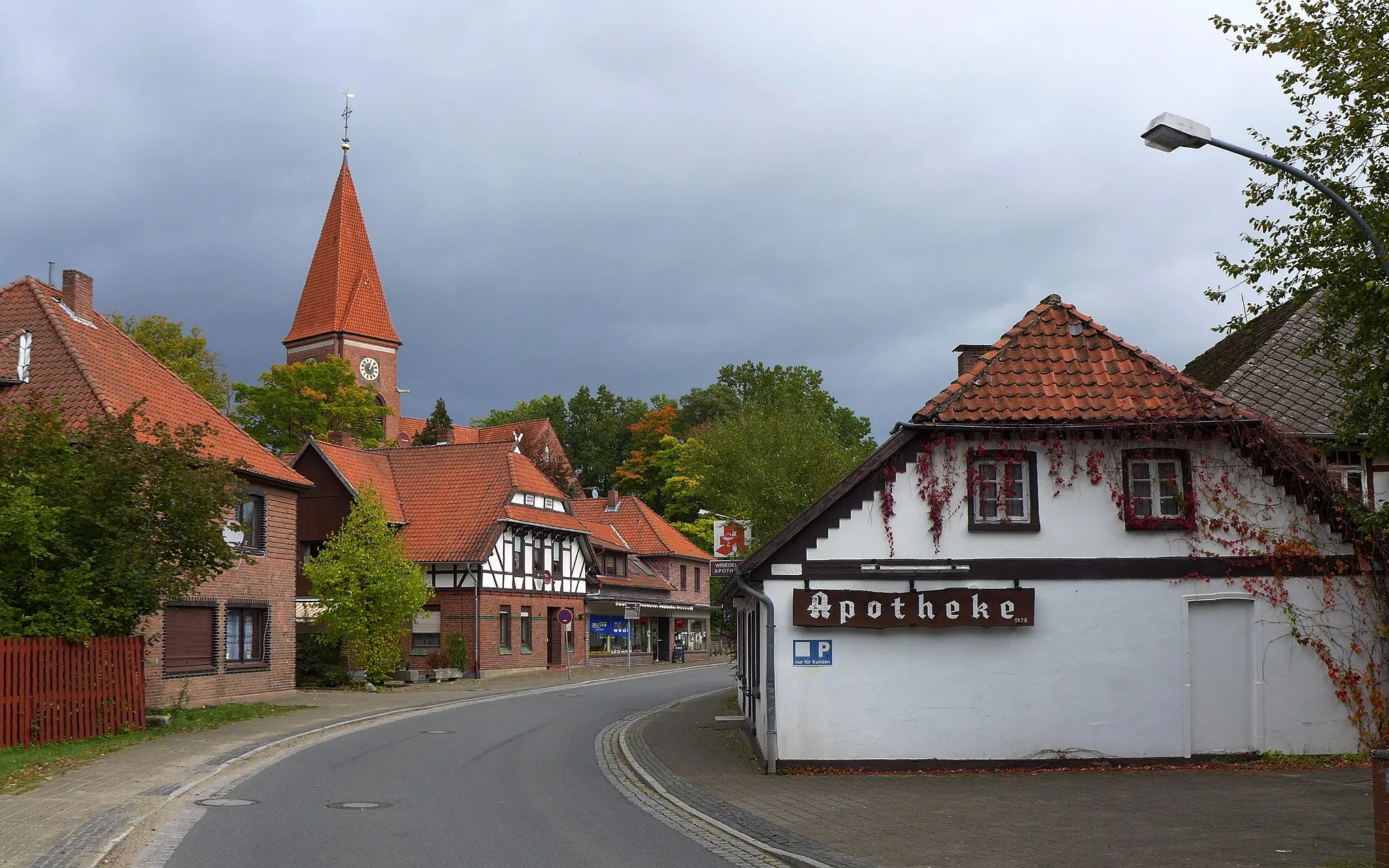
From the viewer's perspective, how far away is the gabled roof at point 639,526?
6475cm

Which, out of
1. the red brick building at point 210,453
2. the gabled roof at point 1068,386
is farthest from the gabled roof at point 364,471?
the gabled roof at point 1068,386

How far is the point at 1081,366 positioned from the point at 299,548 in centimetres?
3205

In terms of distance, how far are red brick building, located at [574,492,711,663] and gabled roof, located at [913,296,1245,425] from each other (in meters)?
36.4

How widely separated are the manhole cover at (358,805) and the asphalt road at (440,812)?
114mm

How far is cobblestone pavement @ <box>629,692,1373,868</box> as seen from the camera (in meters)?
10.3

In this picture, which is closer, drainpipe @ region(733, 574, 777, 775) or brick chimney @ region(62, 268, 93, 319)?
drainpipe @ region(733, 574, 777, 775)

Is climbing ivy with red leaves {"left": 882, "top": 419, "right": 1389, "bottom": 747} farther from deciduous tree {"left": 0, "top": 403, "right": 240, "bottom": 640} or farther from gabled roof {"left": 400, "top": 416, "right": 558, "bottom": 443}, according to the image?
gabled roof {"left": 400, "top": 416, "right": 558, "bottom": 443}

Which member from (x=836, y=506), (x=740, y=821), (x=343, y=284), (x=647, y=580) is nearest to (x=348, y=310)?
(x=343, y=284)

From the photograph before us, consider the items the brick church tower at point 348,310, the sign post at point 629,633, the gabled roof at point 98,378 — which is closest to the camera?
the gabled roof at point 98,378

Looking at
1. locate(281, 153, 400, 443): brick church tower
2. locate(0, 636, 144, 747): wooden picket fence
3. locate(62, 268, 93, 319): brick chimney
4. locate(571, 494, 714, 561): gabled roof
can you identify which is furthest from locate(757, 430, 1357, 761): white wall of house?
locate(281, 153, 400, 443): brick church tower

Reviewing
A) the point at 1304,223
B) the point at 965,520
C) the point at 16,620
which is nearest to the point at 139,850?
the point at 16,620

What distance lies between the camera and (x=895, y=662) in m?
16.7

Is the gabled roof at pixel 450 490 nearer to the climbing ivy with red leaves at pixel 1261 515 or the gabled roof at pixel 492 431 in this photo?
the gabled roof at pixel 492 431

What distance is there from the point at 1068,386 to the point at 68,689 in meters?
15.9
